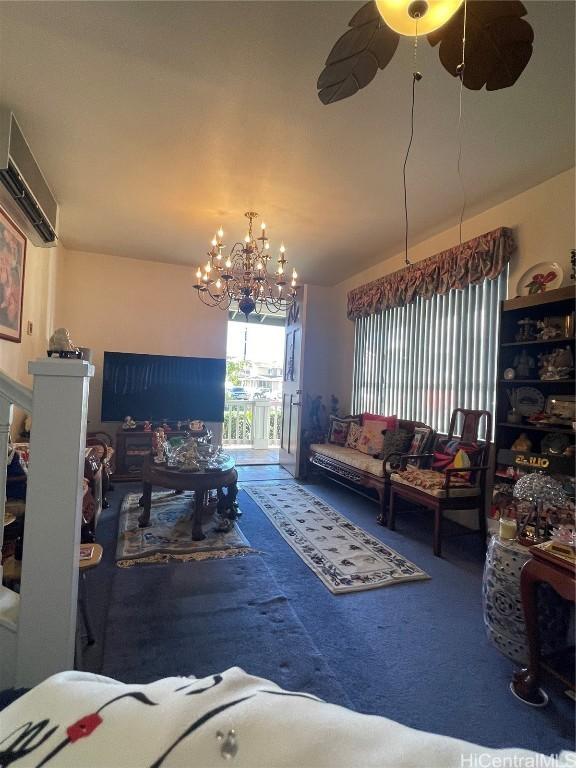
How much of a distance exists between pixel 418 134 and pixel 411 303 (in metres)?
2.00

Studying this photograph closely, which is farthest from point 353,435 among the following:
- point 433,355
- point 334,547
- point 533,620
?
point 533,620

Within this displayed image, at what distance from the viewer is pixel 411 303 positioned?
3963 millimetres

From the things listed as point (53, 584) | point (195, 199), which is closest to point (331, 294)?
point (195, 199)

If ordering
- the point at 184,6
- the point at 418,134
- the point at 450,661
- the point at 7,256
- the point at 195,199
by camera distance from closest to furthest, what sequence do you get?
the point at 184,6, the point at 450,661, the point at 418,134, the point at 7,256, the point at 195,199

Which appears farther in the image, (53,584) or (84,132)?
(84,132)

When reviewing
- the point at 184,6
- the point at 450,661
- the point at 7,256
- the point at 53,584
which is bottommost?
the point at 450,661

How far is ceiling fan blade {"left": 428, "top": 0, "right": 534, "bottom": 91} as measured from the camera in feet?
2.97

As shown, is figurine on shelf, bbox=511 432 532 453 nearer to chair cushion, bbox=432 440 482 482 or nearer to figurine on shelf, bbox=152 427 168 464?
chair cushion, bbox=432 440 482 482

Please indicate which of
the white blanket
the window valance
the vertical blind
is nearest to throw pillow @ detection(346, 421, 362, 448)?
the vertical blind

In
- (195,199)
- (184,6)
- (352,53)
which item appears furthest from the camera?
(195,199)

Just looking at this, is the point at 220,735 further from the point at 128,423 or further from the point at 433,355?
the point at 128,423

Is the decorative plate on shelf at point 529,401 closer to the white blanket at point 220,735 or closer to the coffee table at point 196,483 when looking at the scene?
the coffee table at point 196,483

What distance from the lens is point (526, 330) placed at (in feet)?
8.49

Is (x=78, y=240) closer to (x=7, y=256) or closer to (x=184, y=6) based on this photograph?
(x=7, y=256)
